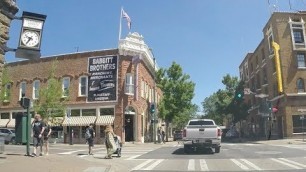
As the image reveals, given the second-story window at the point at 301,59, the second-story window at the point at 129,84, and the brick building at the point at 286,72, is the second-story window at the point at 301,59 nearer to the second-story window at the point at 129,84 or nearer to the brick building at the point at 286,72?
the brick building at the point at 286,72

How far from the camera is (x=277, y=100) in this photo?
49.6m

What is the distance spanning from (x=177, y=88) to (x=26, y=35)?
38.2 m

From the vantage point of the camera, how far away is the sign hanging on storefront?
40406 millimetres

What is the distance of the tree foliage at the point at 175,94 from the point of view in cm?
5109

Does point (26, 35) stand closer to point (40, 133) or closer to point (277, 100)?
point (40, 133)

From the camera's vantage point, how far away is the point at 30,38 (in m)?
13.7

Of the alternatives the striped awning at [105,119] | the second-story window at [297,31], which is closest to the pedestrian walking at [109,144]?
the striped awning at [105,119]

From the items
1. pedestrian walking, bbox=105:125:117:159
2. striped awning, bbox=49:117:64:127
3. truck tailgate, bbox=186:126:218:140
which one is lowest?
pedestrian walking, bbox=105:125:117:159

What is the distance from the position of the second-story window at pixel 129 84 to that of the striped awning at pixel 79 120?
160 inches

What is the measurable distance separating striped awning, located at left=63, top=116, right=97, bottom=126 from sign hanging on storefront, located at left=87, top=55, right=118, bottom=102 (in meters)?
1.75

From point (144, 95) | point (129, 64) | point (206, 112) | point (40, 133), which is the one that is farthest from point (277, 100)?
point (206, 112)

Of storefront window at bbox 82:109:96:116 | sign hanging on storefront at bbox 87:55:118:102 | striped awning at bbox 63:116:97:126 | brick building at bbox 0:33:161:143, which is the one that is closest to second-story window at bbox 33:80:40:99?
brick building at bbox 0:33:161:143

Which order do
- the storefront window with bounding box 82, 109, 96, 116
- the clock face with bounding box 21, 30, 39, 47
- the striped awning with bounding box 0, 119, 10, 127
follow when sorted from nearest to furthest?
the clock face with bounding box 21, 30, 39, 47 → the storefront window with bounding box 82, 109, 96, 116 → the striped awning with bounding box 0, 119, 10, 127

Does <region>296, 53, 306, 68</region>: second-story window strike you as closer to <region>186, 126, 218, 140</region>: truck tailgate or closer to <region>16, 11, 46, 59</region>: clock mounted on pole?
<region>186, 126, 218, 140</region>: truck tailgate
